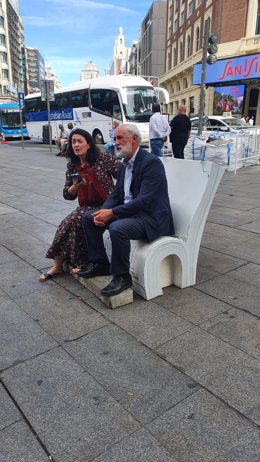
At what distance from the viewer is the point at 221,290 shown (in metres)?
3.53

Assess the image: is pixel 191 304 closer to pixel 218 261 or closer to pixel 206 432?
pixel 218 261

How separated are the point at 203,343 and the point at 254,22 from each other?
28.2 m

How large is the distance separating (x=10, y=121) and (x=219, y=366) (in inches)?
1346

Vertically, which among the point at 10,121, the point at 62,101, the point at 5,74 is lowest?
the point at 10,121

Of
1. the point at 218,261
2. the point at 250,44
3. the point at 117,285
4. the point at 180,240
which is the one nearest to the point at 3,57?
the point at 250,44

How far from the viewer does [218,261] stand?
4.24 meters

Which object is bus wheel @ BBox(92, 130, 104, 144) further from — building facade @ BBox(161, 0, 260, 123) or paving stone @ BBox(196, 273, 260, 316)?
paving stone @ BBox(196, 273, 260, 316)

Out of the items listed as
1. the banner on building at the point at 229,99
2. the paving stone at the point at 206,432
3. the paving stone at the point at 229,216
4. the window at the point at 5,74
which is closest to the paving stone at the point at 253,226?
the paving stone at the point at 229,216

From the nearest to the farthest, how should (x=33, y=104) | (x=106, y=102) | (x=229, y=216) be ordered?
1. (x=229, y=216)
2. (x=106, y=102)
3. (x=33, y=104)

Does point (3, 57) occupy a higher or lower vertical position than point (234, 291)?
higher

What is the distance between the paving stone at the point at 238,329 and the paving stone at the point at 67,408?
100 centimetres

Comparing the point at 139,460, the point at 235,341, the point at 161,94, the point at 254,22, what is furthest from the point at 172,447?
the point at 254,22

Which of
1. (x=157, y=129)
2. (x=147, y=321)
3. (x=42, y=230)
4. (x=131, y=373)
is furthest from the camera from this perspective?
(x=157, y=129)

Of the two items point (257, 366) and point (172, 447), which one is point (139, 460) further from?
point (257, 366)
